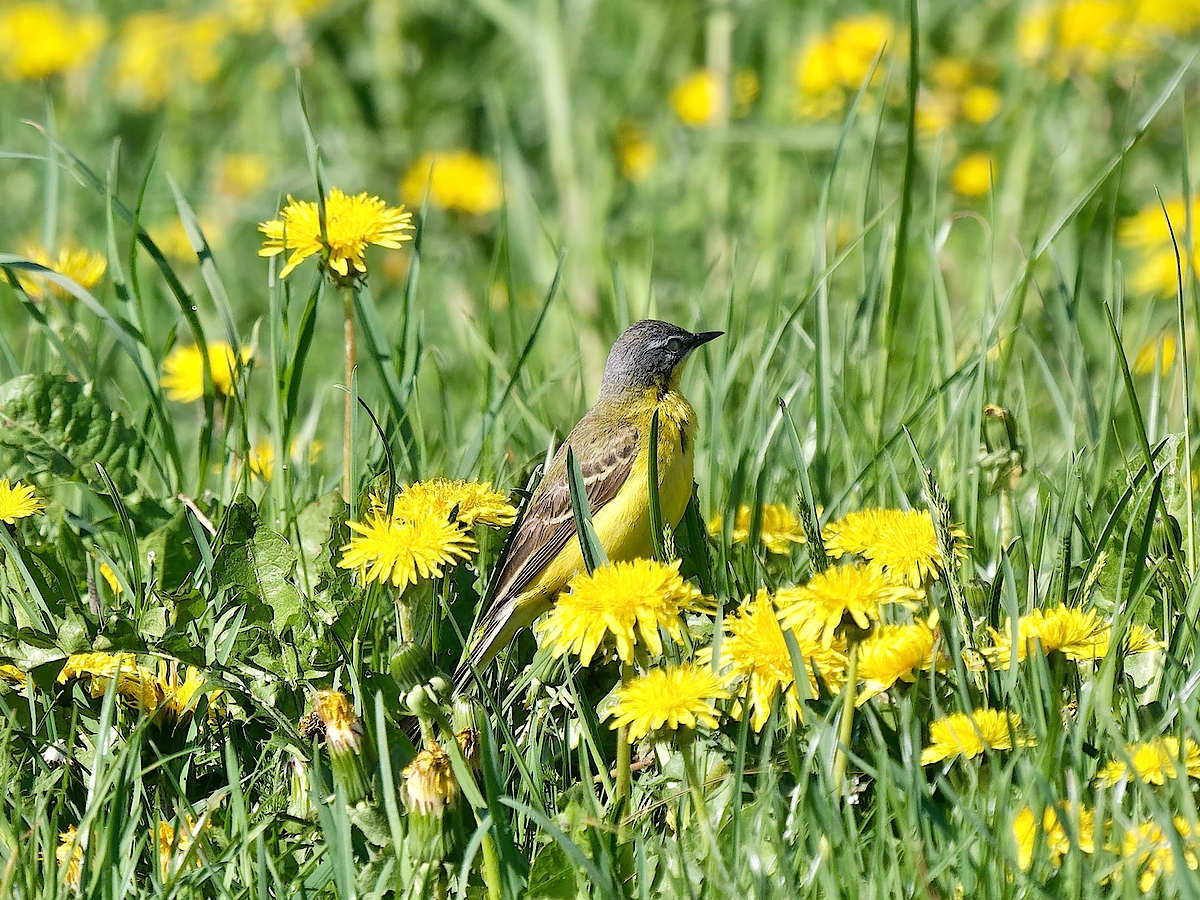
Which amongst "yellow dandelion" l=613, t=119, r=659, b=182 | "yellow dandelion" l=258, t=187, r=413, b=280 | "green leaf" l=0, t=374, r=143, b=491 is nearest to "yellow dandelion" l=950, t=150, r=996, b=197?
"yellow dandelion" l=613, t=119, r=659, b=182

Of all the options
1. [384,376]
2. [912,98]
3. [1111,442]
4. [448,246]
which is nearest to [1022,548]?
[1111,442]

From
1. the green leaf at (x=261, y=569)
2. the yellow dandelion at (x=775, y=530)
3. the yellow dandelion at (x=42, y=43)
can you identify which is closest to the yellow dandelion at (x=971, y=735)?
the yellow dandelion at (x=775, y=530)

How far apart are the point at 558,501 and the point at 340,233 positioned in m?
1.04

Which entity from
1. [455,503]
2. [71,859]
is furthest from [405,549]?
[71,859]

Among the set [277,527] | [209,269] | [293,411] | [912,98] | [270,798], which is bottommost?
[270,798]

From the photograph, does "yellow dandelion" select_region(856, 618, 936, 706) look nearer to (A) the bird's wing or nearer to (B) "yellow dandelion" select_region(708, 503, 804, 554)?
(B) "yellow dandelion" select_region(708, 503, 804, 554)

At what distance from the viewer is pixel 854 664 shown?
235 centimetres

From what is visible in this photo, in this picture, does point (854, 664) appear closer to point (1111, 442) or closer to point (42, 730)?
point (42, 730)

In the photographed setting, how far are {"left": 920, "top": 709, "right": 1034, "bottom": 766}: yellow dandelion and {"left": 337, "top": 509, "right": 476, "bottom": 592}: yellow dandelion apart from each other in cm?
96

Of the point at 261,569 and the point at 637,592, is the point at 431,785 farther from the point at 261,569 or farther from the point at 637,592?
the point at 261,569

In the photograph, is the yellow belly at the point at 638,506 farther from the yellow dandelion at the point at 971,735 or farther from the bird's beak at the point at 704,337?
the yellow dandelion at the point at 971,735

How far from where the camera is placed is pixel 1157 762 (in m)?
2.38

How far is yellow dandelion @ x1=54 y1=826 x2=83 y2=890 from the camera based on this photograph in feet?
Result: 7.93

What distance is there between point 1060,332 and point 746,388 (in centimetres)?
148
